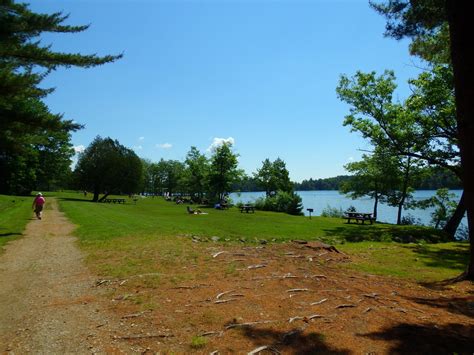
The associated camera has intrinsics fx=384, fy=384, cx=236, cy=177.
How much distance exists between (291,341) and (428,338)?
181cm

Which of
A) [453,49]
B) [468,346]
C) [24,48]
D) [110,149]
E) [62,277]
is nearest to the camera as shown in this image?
[468,346]

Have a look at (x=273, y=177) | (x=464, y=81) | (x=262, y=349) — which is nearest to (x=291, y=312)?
(x=262, y=349)

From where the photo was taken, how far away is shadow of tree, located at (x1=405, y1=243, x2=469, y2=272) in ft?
41.8

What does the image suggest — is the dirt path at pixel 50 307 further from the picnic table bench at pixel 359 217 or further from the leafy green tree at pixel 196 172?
the leafy green tree at pixel 196 172

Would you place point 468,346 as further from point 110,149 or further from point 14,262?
point 110,149

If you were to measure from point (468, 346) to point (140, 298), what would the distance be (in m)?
5.22

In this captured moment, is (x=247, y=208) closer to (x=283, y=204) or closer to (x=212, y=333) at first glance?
(x=283, y=204)

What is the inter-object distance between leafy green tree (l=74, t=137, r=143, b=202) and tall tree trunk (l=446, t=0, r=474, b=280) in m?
56.0

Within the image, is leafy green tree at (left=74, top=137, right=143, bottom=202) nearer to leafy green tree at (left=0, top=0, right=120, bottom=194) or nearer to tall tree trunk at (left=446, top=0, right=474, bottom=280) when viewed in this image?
leafy green tree at (left=0, top=0, right=120, bottom=194)

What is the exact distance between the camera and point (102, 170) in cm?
5881

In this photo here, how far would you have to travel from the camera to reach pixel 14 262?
1106 cm

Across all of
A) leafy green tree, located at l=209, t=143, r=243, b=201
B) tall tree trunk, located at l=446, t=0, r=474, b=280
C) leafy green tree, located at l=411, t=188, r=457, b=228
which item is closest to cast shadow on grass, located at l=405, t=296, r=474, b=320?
tall tree trunk, located at l=446, t=0, r=474, b=280

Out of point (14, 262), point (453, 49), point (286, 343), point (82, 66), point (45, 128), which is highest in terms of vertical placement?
point (82, 66)

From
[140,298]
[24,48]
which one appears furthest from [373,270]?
[24,48]
